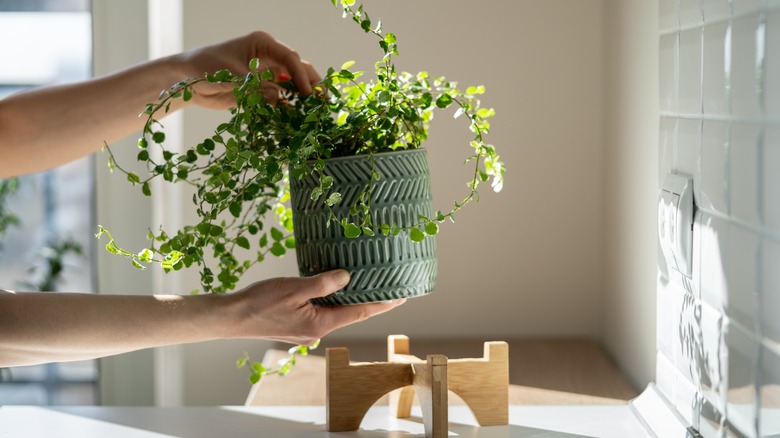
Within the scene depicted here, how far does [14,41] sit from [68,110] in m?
0.86

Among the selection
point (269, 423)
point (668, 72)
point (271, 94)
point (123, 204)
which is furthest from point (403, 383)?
point (123, 204)

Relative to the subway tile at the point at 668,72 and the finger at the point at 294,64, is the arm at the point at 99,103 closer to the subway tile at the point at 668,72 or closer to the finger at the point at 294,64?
the finger at the point at 294,64

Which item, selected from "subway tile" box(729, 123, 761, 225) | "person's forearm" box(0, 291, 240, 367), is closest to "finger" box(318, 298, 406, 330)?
"person's forearm" box(0, 291, 240, 367)

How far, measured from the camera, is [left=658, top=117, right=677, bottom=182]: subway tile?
43.4 inches

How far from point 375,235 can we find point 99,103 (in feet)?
1.75

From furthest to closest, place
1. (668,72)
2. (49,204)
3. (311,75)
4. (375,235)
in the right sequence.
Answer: (49,204) → (311,75) → (668,72) → (375,235)

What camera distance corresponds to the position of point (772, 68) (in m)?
0.78

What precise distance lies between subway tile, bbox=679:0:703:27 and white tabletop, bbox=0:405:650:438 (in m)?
0.50

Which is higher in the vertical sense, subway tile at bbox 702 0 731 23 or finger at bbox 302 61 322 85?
subway tile at bbox 702 0 731 23

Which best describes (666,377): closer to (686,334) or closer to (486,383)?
(686,334)

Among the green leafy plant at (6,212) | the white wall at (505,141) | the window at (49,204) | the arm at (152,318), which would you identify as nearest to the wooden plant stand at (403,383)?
the arm at (152,318)

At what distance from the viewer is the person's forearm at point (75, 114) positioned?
1.29 metres

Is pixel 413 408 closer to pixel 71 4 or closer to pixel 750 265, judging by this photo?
pixel 750 265

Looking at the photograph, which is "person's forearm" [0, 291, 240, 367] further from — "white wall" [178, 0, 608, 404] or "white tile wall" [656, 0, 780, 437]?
"white wall" [178, 0, 608, 404]
